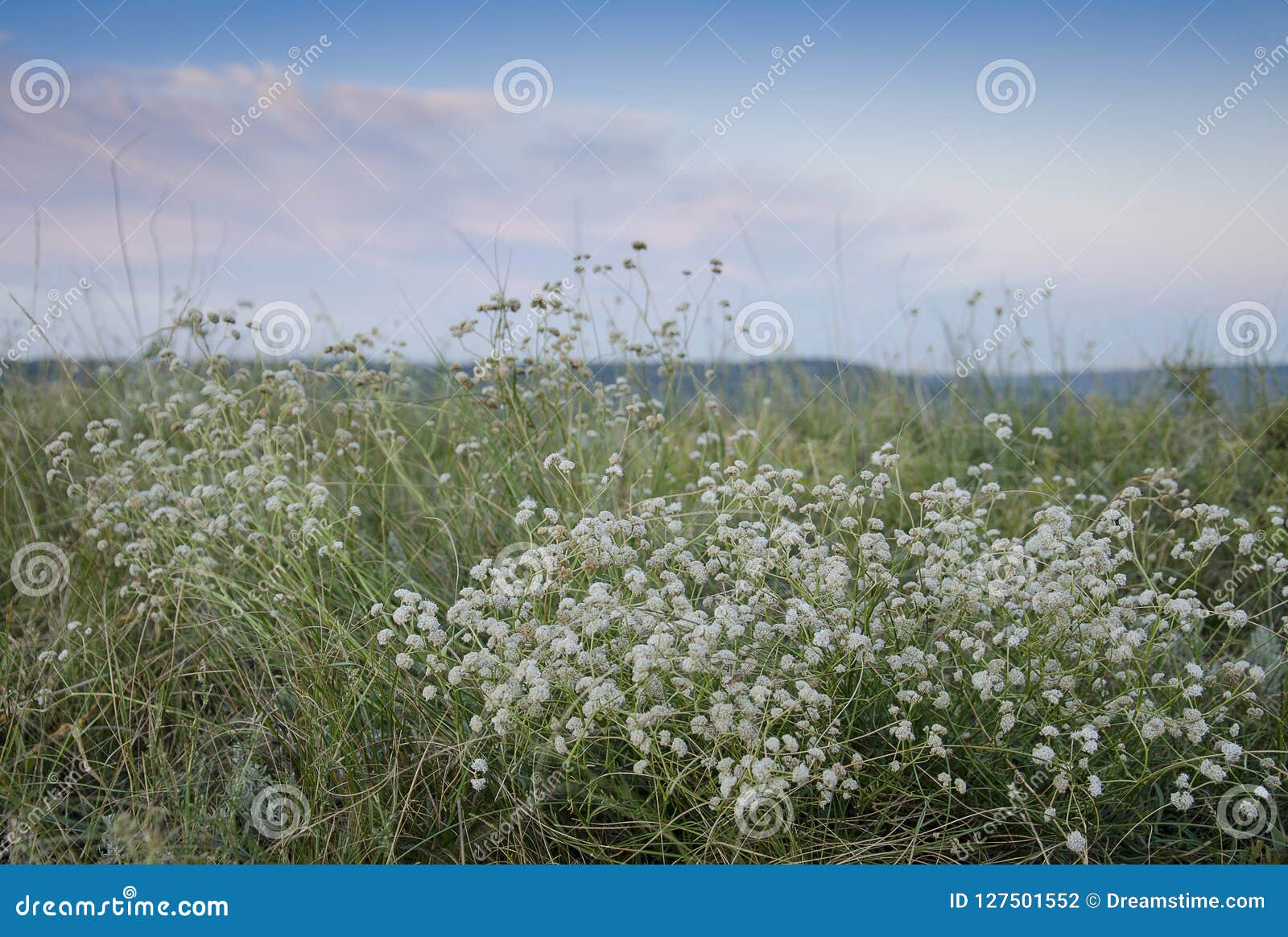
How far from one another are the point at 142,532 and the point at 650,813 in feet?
8.57

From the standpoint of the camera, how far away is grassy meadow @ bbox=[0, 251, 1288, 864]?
2.58 metres

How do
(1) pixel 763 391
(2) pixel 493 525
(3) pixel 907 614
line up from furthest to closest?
1. (1) pixel 763 391
2. (2) pixel 493 525
3. (3) pixel 907 614

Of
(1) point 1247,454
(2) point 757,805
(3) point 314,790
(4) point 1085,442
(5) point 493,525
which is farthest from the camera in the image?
(4) point 1085,442

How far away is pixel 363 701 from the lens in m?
3.02

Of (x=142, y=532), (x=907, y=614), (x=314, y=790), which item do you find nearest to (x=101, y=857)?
(x=314, y=790)

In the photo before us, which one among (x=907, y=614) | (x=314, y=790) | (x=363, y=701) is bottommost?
(x=314, y=790)

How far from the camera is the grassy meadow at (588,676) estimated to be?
2580mm

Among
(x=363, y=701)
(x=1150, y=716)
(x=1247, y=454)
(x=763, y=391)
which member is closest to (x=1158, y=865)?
(x=1150, y=716)

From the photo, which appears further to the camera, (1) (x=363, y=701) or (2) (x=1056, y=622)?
(1) (x=363, y=701)

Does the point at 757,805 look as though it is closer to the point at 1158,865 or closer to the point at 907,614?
the point at 907,614

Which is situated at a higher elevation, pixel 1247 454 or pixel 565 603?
pixel 1247 454

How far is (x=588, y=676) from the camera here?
2.53 metres

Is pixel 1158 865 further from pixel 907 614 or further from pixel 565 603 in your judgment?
pixel 565 603

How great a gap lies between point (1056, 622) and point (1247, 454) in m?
3.67
